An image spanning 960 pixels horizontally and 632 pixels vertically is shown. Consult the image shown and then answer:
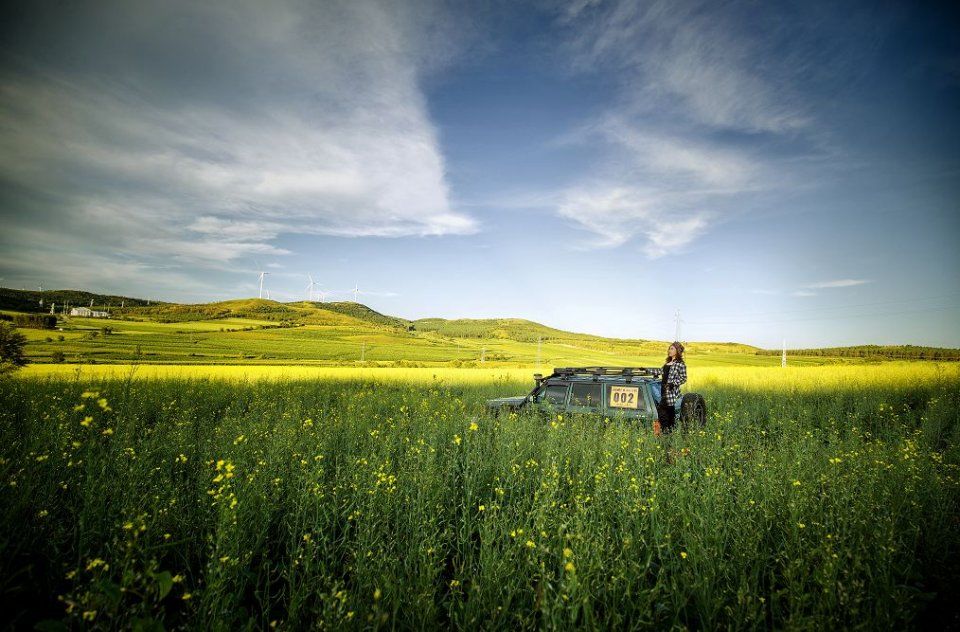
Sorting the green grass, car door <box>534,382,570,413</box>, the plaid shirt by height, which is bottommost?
the green grass

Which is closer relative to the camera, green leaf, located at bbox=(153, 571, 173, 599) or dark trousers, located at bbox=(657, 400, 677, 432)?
green leaf, located at bbox=(153, 571, 173, 599)

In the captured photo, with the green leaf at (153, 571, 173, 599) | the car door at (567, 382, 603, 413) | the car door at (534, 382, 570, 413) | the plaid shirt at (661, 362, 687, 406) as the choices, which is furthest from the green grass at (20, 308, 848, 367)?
the green leaf at (153, 571, 173, 599)

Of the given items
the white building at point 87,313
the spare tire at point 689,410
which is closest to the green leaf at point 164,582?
the spare tire at point 689,410

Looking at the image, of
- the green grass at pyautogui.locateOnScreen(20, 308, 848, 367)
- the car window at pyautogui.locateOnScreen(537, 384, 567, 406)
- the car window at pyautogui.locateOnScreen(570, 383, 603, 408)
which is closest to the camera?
the car window at pyautogui.locateOnScreen(570, 383, 603, 408)

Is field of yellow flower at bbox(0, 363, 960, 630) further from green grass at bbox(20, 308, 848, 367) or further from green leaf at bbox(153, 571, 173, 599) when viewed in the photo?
green grass at bbox(20, 308, 848, 367)

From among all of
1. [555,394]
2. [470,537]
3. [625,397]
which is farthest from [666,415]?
[470,537]

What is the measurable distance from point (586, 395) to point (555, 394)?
0.70 metres

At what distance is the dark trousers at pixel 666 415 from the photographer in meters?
7.65

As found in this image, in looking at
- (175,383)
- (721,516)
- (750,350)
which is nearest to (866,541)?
(721,516)

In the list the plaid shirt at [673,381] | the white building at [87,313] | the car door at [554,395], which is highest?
the white building at [87,313]

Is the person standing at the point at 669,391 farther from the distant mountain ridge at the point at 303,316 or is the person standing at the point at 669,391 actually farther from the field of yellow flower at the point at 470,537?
the distant mountain ridge at the point at 303,316

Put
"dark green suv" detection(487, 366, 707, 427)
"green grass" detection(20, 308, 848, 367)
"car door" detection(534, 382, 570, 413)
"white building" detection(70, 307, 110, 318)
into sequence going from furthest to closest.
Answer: "white building" detection(70, 307, 110, 318) < "green grass" detection(20, 308, 848, 367) < "car door" detection(534, 382, 570, 413) < "dark green suv" detection(487, 366, 707, 427)

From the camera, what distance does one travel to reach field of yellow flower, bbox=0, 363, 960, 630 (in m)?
2.47

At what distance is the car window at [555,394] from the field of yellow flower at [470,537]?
1.07m
